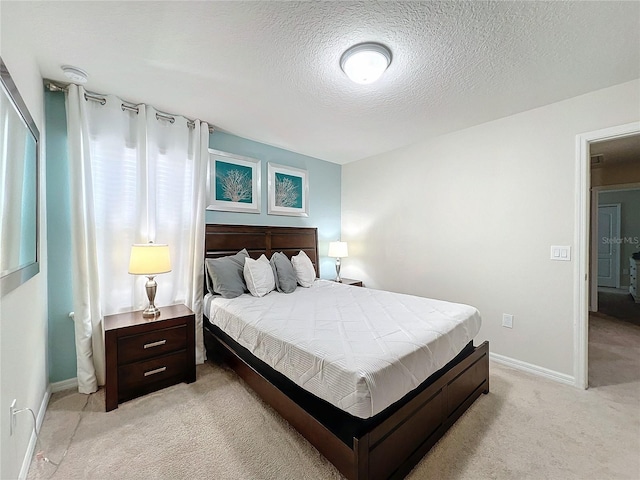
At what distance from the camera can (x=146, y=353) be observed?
7.13 ft

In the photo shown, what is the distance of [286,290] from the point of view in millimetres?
3016

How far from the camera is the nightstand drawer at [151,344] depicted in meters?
2.07

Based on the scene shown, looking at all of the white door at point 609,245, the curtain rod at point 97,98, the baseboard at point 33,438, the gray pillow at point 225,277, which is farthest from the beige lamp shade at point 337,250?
the white door at point 609,245

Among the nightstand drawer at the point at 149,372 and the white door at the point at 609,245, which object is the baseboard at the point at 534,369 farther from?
the white door at the point at 609,245

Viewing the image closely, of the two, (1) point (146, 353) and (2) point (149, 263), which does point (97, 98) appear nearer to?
(2) point (149, 263)

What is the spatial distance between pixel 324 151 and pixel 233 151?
128 centimetres

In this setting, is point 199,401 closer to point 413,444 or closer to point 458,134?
point 413,444

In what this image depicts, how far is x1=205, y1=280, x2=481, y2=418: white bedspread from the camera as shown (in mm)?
1336

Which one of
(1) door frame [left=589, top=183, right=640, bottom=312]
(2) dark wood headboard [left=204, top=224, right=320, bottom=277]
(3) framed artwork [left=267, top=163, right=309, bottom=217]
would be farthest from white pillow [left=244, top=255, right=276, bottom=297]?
(1) door frame [left=589, top=183, right=640, bottom=312]

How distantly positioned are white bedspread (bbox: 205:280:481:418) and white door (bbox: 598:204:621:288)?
6.22 m

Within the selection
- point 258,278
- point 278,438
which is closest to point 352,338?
point 278,438

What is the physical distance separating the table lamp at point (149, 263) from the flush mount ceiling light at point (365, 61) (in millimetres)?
2071

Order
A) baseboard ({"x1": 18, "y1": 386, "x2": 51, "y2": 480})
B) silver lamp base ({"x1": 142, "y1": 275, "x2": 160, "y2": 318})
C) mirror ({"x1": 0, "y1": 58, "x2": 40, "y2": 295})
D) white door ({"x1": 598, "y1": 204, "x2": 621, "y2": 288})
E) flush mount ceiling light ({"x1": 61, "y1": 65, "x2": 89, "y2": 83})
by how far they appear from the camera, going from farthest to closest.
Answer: white door ({"x1": 598, "y1": 204, "x2": 621, "y2": 288})
silver lamp base ({"x1": 142, "y1": 275, "x2": 160, "y2": 318})
flush mount ceiling light ({"x1": 61, "y1": 65, "x2": 89, "y2": 83})
baseboard ({"x1": 18, "y1": 386, "x2": 51, "y2": 480})
mirror ({"x1": 0, "y1": 58, "x2": 40, "y2": 295})

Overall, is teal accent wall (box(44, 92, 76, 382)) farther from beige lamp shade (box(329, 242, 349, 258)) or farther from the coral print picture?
beige lamp shade (box(329, 242, 349, 258))
